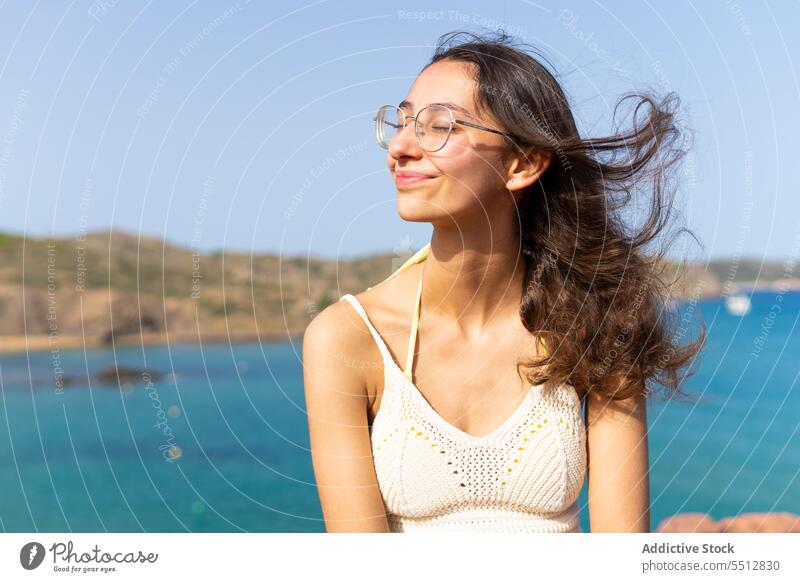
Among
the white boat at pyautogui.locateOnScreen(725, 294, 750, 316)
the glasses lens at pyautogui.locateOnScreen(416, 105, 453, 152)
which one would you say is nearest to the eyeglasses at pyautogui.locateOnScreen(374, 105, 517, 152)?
the glasses lens at pyautogui.locateOnScreen(416, 105, 453, 152)

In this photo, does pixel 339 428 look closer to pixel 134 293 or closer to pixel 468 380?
pixel 468 380

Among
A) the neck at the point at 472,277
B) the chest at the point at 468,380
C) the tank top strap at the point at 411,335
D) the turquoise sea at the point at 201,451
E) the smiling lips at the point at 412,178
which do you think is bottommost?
the turquoise sea at the point at 201,451

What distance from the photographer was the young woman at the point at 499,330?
232 cm

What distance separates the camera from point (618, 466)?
2.48 metres

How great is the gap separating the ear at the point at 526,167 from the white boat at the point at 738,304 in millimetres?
34502

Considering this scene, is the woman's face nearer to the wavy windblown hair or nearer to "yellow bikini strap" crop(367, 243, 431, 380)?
the wavy windblown hair

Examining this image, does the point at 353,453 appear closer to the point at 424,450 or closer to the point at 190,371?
the point at 424,450

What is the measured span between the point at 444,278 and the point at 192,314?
43.6ft

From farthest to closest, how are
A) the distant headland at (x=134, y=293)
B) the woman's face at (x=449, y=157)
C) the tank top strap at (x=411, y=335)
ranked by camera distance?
the distant headland at (x=134, y=293)
the tank top strap at (x=411, y=335)
the woman's face at (x=449, y=157)

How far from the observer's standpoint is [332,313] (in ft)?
7.74

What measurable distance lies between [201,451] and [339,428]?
11.6 meters

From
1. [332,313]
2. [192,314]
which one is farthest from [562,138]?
[192,314]

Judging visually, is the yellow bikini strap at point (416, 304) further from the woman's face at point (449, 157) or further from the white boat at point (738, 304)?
the white boat at point (738, 304)

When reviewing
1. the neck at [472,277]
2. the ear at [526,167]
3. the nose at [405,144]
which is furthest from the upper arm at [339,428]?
the ear at [526,167]
